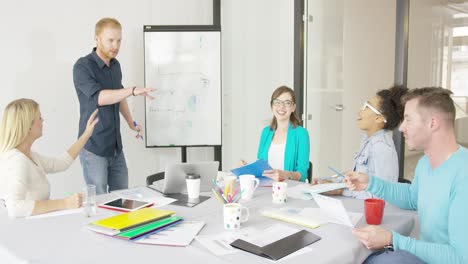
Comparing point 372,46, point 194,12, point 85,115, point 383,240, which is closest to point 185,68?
point 194,12

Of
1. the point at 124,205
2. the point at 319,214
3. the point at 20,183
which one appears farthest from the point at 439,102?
the point at 20,183

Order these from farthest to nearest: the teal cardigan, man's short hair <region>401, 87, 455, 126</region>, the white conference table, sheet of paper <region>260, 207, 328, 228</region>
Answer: the teal cardigan
sheet of paper <region>260, 207, 328, 228</region>
man's short hair <region>401, 87, 455, 126</region>
the white conference table

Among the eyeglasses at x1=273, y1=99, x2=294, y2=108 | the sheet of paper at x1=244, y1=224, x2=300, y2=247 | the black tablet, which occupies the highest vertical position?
the eyeglasses at x1=273, y1=99, x2=294, y2=108

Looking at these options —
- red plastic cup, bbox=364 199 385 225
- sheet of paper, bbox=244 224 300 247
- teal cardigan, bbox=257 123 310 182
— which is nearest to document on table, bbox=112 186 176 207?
sheet of paper, bbox=244 224 300 247

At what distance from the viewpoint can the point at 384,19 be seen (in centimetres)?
393

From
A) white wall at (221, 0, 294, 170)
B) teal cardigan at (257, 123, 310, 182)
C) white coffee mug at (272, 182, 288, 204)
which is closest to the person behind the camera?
white coffee mug at (272, 182, 288, 204)

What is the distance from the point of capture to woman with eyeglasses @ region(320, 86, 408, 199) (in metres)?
2.26

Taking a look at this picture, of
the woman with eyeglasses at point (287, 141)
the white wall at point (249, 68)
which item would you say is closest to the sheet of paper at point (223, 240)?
the woman with eyeglasses at point (287, 141)

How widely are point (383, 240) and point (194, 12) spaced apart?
3.54 metres

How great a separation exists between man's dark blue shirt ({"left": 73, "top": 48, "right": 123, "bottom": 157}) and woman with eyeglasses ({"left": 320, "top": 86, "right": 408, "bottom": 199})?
174cm

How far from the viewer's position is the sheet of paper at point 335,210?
164 centimetres

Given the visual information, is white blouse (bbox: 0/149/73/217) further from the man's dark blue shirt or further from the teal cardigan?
the teal cardigan

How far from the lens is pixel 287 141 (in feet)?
9.48

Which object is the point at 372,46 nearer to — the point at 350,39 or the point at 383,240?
the point at 350,39
